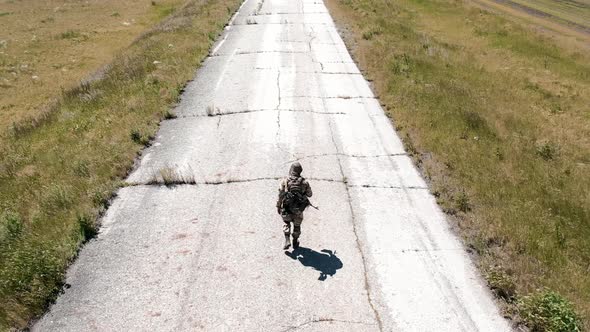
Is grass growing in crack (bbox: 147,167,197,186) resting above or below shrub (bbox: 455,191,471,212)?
above

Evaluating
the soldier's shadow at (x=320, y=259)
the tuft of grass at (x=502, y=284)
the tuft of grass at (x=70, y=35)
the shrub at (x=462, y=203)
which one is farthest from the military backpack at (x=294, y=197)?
the tuft of grass at (x=70, y=35)

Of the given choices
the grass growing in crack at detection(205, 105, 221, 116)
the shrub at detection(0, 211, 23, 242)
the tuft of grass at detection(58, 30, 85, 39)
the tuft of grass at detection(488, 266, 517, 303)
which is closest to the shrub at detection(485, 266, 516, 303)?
the tuft of grass at detection(488, 266, 517, 303)

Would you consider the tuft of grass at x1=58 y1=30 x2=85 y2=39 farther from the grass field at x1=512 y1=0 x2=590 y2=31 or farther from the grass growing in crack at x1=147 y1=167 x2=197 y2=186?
the grass field at x1=512 y1=0 x2=590 y2=31

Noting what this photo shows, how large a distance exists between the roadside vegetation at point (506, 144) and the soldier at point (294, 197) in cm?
325

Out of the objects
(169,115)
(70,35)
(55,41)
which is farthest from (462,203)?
(70,35)

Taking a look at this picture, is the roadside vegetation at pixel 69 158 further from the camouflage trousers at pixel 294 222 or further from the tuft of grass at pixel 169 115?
the camouflage trousers at pixel 294 222

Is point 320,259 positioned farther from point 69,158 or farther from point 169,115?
point 169,115

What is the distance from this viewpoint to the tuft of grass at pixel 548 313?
6371 mm

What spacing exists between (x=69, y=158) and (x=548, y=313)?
10.7 meters

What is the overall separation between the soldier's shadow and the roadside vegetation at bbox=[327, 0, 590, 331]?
8.25 ft

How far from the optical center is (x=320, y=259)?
7.88 metres

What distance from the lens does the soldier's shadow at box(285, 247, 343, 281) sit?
763 cm

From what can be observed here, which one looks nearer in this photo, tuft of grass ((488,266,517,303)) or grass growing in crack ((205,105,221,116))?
tuft of grass ((488,266,517,303))

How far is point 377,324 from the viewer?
259 inches
